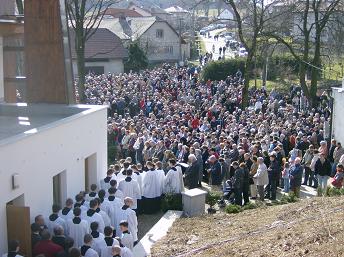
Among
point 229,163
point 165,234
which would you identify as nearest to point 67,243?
point 165,234

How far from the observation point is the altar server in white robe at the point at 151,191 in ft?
53.8

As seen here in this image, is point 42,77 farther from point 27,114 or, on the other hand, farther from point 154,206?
point 154,206

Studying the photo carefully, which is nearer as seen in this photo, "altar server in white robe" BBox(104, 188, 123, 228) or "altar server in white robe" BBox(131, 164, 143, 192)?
"altar server in white robe" BBox(104, 188, 123, 228)

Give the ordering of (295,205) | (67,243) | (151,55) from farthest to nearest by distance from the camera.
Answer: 1. (151,55)
2. (295,205)
3. (67,243)

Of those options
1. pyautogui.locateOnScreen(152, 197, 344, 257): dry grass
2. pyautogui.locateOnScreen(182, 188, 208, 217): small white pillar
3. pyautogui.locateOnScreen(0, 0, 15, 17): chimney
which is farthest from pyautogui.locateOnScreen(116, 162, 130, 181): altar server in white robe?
pyautogui.locateOnScreen(0, 0, 15, 17): chimney

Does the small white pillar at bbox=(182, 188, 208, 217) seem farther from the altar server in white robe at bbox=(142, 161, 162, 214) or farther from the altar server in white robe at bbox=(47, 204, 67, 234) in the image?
the altar server in white robe at bbox=(47, 204, 67, 234)

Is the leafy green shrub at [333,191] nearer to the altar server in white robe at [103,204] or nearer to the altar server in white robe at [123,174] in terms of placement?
the altar server in white robe at [123,174]

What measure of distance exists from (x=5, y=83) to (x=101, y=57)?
36.4 meters

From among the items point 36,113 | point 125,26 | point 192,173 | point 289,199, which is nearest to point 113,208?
point 36,113

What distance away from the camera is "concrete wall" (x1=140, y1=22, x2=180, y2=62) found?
66750mm

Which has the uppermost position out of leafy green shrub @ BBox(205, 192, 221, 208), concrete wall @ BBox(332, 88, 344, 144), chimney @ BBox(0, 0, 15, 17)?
chimney @ BBox(0, 0, 15, 17)

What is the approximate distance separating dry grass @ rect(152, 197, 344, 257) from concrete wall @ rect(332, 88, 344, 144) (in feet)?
27.7

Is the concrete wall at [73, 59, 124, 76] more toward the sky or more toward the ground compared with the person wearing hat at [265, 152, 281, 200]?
more toward the sky

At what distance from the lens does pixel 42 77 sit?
16844mm
